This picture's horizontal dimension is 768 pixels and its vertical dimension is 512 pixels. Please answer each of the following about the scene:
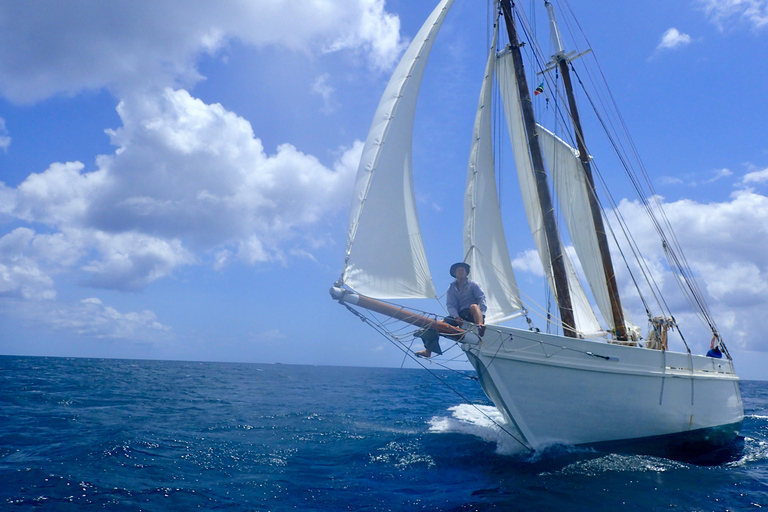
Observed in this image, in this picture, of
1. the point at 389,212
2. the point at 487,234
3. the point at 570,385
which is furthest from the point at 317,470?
the point at 487,234

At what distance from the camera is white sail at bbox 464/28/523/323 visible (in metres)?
10.9

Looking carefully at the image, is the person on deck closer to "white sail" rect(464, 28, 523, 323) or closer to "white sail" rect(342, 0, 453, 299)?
"white sail" rect(464, 28, 523, 323)

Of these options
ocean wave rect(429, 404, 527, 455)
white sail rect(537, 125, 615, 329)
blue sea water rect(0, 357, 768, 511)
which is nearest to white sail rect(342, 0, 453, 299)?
blue sea water rect(0, 357, 768, 511)

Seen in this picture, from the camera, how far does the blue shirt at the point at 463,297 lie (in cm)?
1005

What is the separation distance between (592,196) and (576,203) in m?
0.61

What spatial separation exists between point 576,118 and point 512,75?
417cm

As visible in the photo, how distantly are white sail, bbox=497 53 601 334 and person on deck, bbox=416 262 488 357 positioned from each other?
4.67m

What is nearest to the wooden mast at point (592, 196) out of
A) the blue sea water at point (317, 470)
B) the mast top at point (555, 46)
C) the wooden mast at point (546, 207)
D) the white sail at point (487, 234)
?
the mast top at point (555, 46)

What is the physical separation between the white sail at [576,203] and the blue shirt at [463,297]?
8.39 meters

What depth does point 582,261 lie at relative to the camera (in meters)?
16.8

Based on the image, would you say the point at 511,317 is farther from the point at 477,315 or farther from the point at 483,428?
the point at 483,428

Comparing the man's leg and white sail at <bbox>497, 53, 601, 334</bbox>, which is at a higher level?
white sail at <bbox>497, 53, 601, 334</bbox>

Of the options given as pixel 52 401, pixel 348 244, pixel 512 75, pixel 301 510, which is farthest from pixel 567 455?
pixel 52 401

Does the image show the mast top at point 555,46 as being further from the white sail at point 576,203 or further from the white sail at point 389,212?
the white sail at point 389,212
